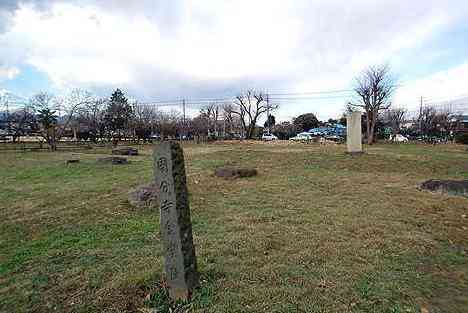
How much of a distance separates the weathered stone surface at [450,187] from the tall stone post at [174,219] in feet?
23.8

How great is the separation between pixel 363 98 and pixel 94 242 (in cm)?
3240

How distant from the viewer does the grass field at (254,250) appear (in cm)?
294

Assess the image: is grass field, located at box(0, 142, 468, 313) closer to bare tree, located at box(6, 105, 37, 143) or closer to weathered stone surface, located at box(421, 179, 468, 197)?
weathered stone surface, located at box(421, 179, 468, 197)

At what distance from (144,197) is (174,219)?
12.2 ft

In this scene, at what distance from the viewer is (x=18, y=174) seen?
1156 cm

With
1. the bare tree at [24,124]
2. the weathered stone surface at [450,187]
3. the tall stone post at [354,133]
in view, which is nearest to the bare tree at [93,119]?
the bare tree at [24,124]

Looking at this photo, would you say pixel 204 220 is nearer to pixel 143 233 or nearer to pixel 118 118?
pixel 143 233

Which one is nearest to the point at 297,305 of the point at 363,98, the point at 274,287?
the point at 274,287

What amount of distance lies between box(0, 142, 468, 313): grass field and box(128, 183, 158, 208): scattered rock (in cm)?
24

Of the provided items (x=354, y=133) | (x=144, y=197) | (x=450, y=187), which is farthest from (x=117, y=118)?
(x=450, y=187)

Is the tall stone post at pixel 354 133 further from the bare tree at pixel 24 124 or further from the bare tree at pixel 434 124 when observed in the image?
the bare tree at pixel 434 124

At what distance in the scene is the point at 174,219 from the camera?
288 centimetres

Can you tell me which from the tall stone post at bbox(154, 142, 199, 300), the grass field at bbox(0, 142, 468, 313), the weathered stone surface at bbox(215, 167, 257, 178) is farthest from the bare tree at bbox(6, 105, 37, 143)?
the tall stone post at bbox(154, 142, 199, 300)

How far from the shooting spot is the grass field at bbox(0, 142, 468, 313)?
2.94 meters
